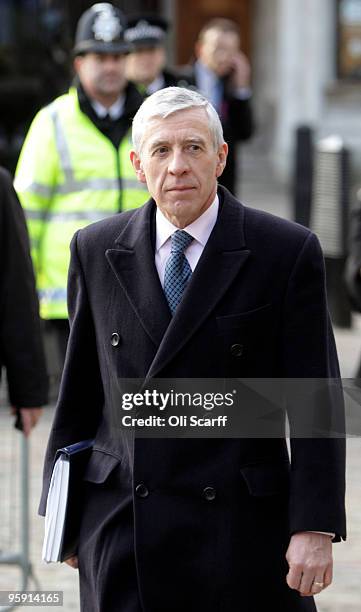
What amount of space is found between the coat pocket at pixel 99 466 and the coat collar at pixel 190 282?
253 mm

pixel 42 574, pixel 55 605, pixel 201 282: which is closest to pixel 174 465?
pixel 201 282

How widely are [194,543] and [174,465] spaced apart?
176 mm

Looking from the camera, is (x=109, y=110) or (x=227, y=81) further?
(x=227, y=81)

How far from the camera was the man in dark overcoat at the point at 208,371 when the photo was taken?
338cm

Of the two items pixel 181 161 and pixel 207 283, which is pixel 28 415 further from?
pixel 181 161

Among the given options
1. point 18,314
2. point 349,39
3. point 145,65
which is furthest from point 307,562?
point 349,39

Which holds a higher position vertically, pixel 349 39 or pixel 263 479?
pixel 263 479

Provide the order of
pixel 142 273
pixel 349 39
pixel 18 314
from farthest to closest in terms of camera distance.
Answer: pixel 349 39 → pixel 18 314 → pixel 142 273

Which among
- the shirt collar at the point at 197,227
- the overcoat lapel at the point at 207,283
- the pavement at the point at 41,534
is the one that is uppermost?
the shirt collar at the point at 197,227

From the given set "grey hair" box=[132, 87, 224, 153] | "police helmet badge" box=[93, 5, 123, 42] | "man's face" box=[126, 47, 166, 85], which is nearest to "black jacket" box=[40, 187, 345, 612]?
"grey hair" box=[132, 87, 224, 153]

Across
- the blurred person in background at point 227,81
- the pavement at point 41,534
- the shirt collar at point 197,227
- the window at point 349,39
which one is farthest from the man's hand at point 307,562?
the window at point 349,39

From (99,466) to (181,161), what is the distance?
72 cm

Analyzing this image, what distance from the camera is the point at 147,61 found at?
880 centimetres

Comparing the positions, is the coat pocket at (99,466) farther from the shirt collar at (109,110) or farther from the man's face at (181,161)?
the shirt collar at (109,110)
